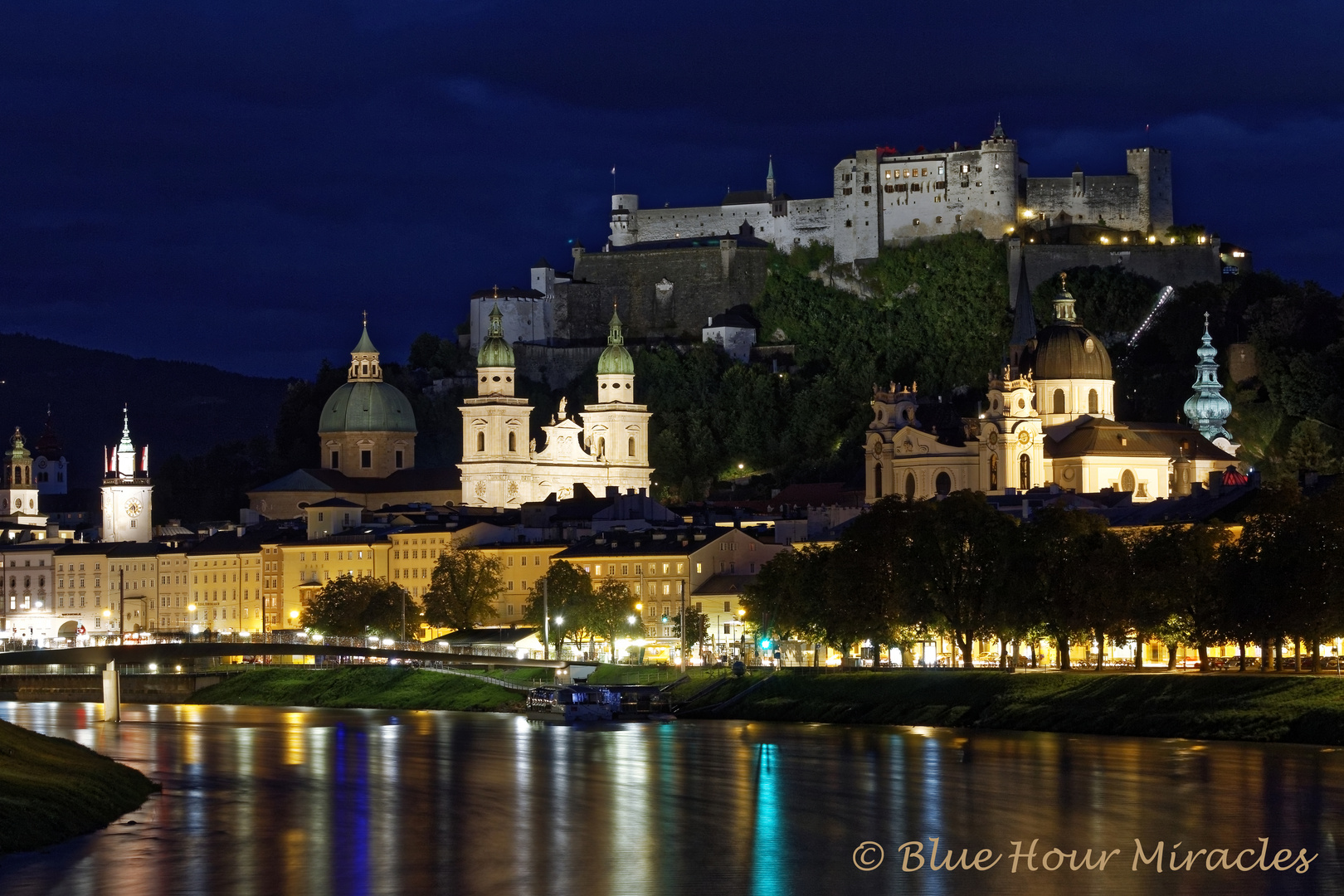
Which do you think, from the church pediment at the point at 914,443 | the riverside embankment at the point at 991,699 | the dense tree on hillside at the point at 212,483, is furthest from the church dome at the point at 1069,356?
the dense tree on hillside at the point at 212,483

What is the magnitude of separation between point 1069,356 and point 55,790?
71.6 meters

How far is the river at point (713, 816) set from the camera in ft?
147

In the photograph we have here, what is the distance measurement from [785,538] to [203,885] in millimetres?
63689

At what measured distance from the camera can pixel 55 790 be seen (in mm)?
51219

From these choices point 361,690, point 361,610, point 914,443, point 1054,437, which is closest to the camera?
point 361,690

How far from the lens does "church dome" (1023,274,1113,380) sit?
4589 inches

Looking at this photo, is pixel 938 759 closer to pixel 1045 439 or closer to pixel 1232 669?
pixel 1232 669

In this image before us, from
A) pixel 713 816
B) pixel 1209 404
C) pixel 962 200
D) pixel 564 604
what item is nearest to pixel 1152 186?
pixel 962 200

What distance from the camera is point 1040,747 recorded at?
208ft

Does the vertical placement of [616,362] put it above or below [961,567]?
above

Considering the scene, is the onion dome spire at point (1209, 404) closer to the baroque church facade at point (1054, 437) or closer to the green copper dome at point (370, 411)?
the baroque church facade at point (1054, 437)

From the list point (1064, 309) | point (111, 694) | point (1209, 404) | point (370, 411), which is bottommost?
point (111, 694)

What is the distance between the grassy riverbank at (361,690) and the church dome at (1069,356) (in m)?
33.6

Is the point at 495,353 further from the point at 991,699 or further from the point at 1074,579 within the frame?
the point at 991,699
